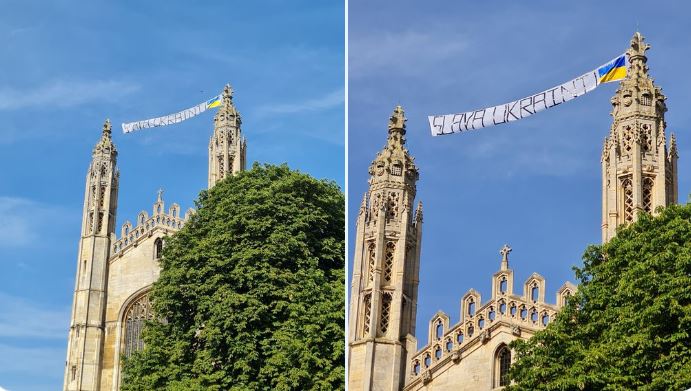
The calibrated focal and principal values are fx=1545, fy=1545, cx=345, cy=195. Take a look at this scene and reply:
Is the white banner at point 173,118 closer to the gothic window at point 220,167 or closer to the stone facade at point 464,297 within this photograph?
the gothic window at point 220,167

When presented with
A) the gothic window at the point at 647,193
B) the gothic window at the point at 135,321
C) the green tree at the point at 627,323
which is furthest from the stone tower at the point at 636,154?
the gothic window at the point at 135,321

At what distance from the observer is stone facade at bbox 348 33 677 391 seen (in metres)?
38.4

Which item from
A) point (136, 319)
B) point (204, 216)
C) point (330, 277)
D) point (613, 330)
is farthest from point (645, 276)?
point (136, 319)

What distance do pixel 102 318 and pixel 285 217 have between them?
2076 cm

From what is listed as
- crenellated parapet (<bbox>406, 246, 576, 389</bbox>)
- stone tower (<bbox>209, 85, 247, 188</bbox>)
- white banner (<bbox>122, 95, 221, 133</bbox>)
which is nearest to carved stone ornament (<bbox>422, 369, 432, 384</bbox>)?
crenellated parapet (<bbox>406, 246, 576, 389</bbox>)

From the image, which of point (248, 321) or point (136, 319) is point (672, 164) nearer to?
point (248, 321)

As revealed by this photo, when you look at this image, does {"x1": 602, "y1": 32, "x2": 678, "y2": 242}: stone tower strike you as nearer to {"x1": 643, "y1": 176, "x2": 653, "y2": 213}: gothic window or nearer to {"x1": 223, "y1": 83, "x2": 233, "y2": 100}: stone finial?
{"x1": 643, "y1": 176, "x2": 653, "y2": 213}: gothic window

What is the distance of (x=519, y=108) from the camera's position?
37656 mm

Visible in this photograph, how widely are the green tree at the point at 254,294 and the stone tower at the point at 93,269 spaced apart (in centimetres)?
1626

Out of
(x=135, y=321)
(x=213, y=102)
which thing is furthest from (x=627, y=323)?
(x=135, y=321)

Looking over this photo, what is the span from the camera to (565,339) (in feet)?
108

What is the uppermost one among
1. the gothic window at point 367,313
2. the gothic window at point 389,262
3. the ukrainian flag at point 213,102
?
the ukrainian flag at point 213,102

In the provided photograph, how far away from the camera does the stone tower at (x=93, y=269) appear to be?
199ft

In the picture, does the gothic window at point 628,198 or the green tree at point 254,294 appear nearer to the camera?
the gothic window at point 628,198
